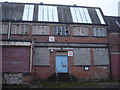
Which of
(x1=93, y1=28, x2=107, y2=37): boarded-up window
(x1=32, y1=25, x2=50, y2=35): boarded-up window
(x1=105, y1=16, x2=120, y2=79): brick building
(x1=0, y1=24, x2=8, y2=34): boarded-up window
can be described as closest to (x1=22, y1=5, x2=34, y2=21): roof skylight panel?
(x1=32, y1=25, x2=50, y2=35): boarded-up window

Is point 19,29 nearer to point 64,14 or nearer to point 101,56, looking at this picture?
point 64,14

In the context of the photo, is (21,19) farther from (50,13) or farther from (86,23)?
(86,23)

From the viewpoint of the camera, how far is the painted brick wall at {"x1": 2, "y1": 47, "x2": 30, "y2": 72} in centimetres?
1098

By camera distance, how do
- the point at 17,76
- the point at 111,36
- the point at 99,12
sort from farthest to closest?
the point at 99,12
the point at 111,36
the point at 17,76

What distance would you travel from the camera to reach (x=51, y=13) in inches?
692

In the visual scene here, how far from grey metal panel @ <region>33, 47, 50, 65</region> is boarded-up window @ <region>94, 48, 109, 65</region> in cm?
538

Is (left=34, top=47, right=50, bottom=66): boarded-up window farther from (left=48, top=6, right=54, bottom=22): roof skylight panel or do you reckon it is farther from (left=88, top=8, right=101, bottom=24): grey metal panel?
(left=88, top=8, right=101, bottom=24): grey metal panel

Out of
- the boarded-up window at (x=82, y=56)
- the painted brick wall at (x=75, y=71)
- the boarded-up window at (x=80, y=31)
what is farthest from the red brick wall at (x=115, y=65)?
the boarded-up window at (x=80, y=31)

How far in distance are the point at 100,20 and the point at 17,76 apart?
11963mm

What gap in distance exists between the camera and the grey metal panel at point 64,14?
1667 cm

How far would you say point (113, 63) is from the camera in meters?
15.8

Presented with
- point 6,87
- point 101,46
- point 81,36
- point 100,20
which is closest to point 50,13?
point 81,36

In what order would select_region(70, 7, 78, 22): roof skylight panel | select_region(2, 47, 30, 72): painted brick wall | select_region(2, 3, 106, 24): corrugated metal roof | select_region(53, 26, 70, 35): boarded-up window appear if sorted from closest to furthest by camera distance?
select_region(2, 47, 30, 72): painted brick wall, select_region(53, 26, 70, 35): boarded-up window, select_region(2, 3, 106, 24): corrugated metal roof, select_region(70, 7, 78, 22): roof skylight panel

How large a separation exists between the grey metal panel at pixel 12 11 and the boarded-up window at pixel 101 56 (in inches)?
379
